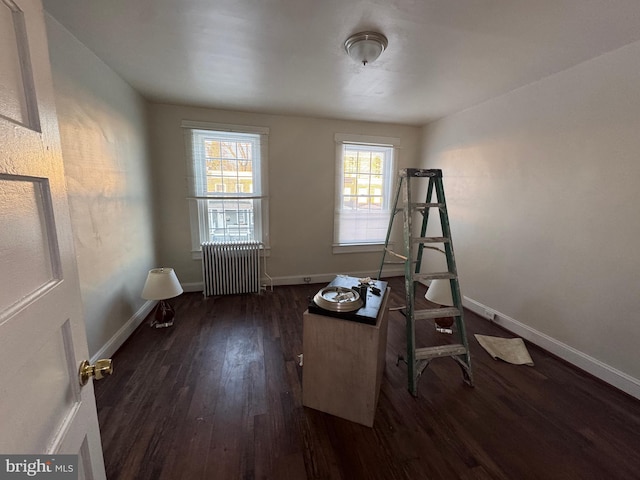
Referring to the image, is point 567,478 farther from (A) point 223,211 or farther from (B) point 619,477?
(A) point 223,211

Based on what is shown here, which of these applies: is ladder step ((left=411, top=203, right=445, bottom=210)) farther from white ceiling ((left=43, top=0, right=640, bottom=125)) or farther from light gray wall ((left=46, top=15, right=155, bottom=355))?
light gray wall ((left=46, top=15, right=155, bottom=355))

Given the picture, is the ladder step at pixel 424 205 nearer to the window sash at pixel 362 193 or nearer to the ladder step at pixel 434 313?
the ladder step at pixel 434 313

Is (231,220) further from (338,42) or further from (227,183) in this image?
(338,42)

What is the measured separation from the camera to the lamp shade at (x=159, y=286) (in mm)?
2596

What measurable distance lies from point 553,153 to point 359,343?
7.82 ft

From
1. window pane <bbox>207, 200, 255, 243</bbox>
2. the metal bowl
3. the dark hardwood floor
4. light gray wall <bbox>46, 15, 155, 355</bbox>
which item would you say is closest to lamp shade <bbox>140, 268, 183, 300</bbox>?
light gray wall <bbox>46, 15, 155, 355</bbox>

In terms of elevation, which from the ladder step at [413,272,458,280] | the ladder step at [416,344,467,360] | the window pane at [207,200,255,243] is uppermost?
the window pane at [207,200,255,243]

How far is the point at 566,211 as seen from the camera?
7.39 ft

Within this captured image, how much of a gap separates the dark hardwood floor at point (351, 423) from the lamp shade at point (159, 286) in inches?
17.1

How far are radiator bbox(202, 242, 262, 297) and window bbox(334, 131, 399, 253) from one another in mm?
1248

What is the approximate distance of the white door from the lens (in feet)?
1.52

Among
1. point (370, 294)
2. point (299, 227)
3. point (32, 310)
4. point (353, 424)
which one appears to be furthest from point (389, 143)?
point (32, 310)

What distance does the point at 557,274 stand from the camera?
2332 mm

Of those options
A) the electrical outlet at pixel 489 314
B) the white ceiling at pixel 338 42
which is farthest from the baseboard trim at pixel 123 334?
the electrical outlet at pixel 489 314
